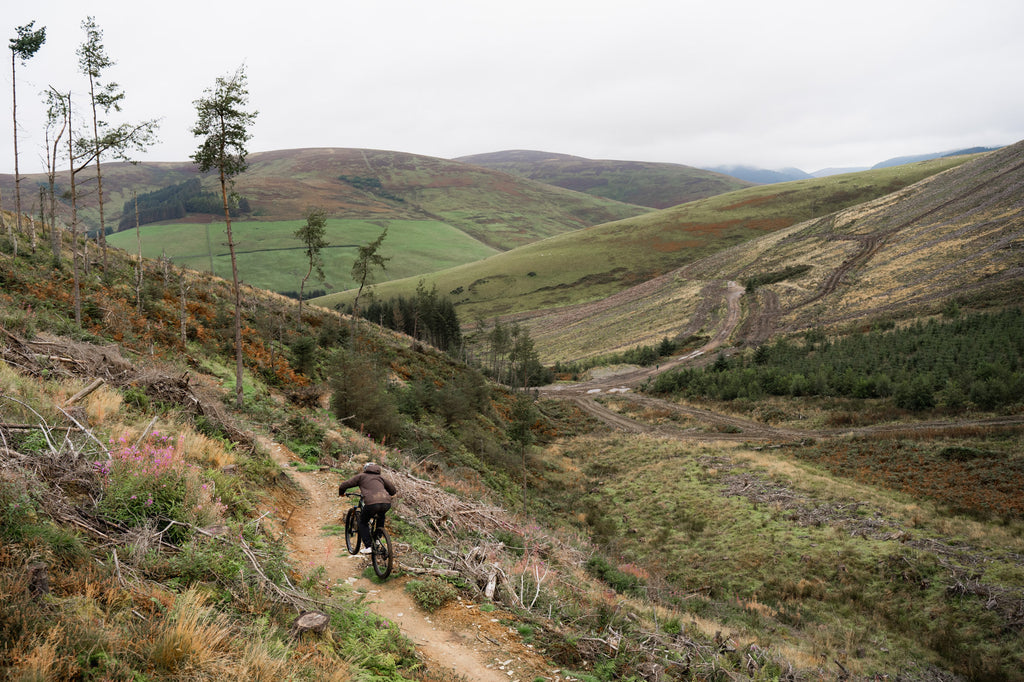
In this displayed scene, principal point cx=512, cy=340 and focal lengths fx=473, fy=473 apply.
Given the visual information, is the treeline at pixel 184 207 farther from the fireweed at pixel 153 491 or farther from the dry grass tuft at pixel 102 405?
→ the fireweed at pixel 153 491

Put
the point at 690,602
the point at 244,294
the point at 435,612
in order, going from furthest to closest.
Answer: the point at 244,294, the point at 690,602, the point at 435,612

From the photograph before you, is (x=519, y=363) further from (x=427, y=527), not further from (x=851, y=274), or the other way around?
(x=427, y=527)

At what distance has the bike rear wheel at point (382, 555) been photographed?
7649 millimetres

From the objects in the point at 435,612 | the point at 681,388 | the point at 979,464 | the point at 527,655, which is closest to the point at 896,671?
the point at 527,655

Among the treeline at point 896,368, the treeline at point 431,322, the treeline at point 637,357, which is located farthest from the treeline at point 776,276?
the treeline at point 431,322

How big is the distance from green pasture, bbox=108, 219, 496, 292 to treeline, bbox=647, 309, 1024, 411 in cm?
11573

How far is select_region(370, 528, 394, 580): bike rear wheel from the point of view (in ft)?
25.1

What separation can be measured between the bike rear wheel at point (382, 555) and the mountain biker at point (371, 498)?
0.11m

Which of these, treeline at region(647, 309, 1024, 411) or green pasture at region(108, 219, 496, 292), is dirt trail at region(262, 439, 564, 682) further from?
green pasture at region(108, 219, 496, 292)

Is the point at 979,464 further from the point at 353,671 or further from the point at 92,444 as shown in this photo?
the point at 92,444

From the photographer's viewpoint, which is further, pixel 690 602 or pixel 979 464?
pixel 979 464

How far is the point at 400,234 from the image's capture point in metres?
191

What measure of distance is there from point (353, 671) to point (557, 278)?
120360 mm

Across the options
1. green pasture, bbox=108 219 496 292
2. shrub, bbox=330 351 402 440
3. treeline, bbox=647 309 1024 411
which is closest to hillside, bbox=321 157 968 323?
green pasture, bbox=108 219 496 292
